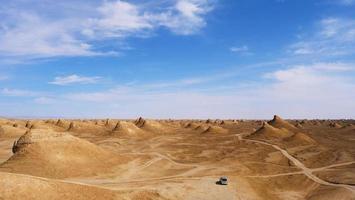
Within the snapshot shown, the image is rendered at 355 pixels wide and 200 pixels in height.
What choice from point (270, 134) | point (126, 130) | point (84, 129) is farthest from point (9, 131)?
point (270, 134)

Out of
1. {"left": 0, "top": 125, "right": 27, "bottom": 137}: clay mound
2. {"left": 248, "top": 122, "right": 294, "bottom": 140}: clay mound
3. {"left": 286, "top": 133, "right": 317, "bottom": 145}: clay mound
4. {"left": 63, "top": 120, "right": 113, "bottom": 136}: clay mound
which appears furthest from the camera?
{"left": 63, "top": 120, "right": 113, "bottom": 136}: clay mound

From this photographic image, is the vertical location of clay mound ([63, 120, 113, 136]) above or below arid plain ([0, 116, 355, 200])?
above

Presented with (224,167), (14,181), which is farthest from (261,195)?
(14,181)

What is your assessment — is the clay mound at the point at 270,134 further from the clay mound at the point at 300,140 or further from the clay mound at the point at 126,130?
the clay mound at the point at 126,130

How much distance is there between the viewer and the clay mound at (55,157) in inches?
2078

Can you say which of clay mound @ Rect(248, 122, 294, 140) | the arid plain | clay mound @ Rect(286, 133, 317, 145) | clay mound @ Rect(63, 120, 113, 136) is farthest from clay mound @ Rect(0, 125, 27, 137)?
clay mound @ Rect(286, 133, 317, 145)

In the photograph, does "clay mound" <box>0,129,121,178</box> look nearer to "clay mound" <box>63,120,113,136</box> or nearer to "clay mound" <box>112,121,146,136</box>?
"clay mound" <box>112,121,146,136</box>

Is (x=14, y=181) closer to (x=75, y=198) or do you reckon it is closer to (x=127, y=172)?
(x=75, y=198)

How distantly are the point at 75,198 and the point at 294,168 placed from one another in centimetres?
3795

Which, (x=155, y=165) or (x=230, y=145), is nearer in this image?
(x=155, y=165)

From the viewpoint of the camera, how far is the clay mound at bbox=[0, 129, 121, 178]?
5278 cm

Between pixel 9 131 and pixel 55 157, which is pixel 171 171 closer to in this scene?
pixel 55 157

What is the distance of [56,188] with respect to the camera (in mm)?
34406

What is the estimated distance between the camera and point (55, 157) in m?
55.8
